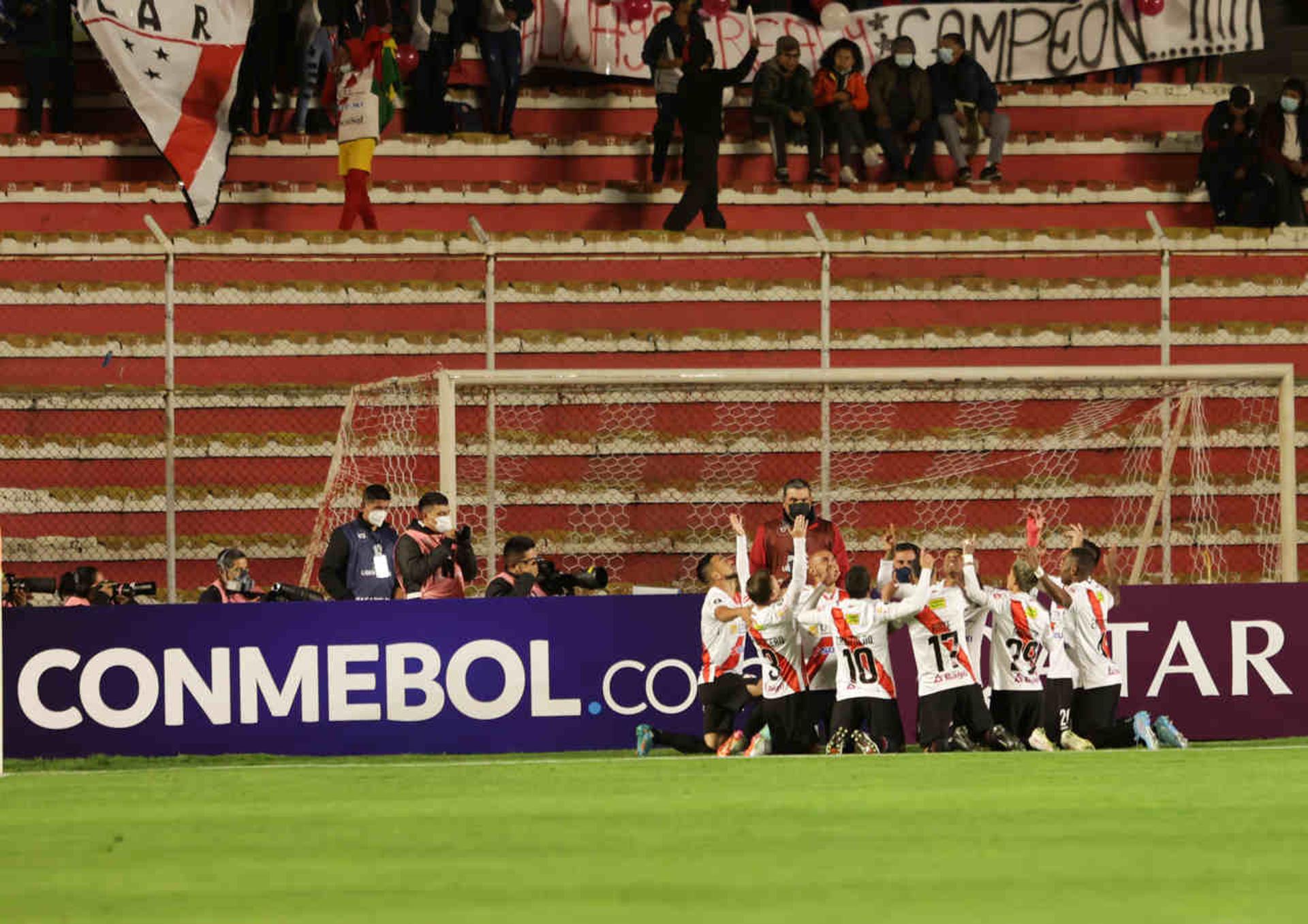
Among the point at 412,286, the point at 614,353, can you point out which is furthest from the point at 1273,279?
the point at 412,286

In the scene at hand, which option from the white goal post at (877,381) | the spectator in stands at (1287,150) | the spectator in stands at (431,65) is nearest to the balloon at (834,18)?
the spectator in stands at (1287,150)

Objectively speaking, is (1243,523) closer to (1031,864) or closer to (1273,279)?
(1273,279)

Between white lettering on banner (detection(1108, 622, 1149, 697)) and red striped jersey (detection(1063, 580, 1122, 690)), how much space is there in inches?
17.9

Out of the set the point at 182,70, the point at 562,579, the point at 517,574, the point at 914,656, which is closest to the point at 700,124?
the point at 182,70

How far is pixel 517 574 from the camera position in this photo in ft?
54.6

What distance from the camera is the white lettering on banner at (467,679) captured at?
16.1 m

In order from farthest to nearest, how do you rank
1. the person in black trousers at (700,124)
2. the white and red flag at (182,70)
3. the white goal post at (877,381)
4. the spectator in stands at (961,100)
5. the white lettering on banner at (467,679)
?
the spectator in stands at (961,100), the white and red flag at (182,70), the person in black trousers at (700,124), the white goal post at (877,381), the white lettering on banner at (467,679)

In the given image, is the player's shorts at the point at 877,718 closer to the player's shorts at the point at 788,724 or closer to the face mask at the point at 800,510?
the player's shorts at the point at 788,724

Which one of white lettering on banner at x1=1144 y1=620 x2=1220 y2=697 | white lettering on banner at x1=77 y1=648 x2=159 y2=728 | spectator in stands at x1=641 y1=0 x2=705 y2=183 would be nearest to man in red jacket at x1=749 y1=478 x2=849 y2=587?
white lettering on banner at x1=1144 y1=620 x2=1220 y2=697

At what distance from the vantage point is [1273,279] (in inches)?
892

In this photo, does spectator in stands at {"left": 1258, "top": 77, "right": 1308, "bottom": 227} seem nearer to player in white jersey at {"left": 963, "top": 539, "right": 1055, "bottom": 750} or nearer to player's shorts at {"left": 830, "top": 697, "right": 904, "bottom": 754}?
player in white jersey at {"left": 963, "top": 539, "right": 1055, "bottom": 750}

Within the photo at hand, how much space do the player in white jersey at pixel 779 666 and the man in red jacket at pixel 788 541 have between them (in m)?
0.68

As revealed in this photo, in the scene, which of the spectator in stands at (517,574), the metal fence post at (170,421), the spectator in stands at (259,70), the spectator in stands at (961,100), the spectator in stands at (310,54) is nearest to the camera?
the spectator in stands at (517,574)

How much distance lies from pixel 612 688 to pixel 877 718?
1.99m
